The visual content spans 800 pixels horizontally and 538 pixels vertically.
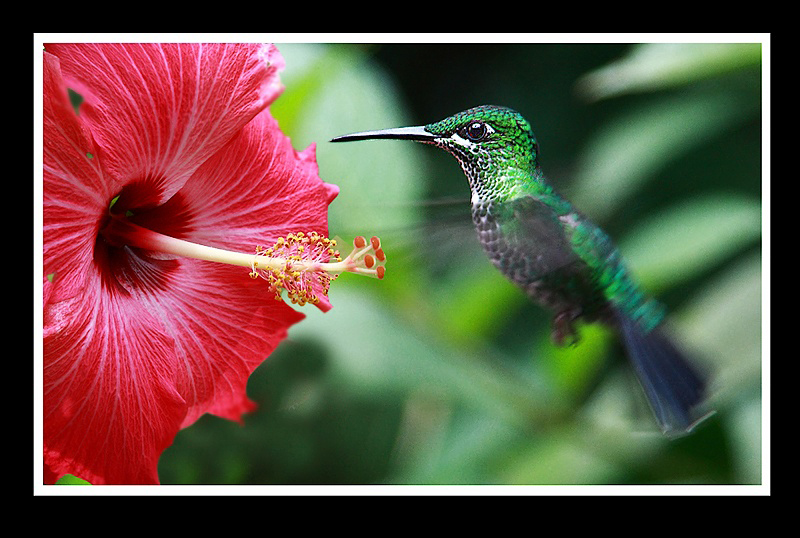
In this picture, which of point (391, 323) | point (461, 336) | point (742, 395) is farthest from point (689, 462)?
point (391, 323)

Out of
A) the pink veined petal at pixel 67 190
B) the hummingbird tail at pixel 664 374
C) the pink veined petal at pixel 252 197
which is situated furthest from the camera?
the hummingbird tail at pixel 664 374

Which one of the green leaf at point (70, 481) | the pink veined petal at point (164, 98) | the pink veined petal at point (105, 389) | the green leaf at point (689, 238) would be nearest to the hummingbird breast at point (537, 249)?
the green leaf at point (689, 238)

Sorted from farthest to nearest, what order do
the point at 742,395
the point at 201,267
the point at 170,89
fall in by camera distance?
the point at 742,395
the point at 201,267
the point at 170,89

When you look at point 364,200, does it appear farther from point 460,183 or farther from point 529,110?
point 529,110

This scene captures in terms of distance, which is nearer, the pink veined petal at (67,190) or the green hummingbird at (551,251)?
the pink veined petal at (67,190)

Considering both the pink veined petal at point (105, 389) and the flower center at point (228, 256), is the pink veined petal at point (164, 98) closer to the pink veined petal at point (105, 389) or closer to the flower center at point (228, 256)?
the flower center at point (228, 256)

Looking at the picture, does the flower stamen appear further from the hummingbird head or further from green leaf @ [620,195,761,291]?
green leaf @ [620,195,761,291]

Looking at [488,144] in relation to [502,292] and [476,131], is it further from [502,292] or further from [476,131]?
[502,292]
